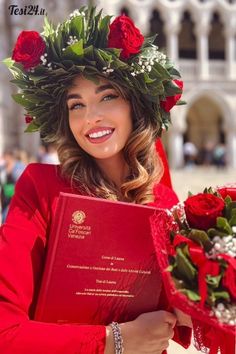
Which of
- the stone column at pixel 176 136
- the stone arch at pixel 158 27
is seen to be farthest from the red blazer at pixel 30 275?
→ the stone arch at pixel 158 27

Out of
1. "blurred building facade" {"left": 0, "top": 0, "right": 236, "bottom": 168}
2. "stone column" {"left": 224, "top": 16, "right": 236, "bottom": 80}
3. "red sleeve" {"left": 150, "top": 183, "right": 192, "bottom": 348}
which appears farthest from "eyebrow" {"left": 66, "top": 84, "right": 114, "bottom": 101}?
"stone column" {"left": 224, "top": 16, "right": 236, "bottom": 80}

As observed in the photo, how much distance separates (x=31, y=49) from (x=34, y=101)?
21 cm

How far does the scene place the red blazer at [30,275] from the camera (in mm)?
1408

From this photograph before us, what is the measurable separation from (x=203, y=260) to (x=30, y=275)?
51cm

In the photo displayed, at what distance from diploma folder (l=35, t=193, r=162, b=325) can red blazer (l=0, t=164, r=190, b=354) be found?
0.05 meters

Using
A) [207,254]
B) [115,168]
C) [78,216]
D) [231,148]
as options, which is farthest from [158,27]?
[207,254]

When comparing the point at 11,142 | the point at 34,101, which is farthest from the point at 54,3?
the point at 34,101

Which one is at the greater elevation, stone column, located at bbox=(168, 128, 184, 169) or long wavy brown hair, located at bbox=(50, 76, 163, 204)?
long wavy brown hair, located at bbox=(50, 76, 163, 204)

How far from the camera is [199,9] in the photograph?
76.3ft

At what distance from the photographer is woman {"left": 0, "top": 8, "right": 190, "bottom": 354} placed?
1487 mm

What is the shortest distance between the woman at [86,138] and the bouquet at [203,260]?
276 millimetres

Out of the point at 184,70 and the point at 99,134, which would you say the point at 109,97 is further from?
the point at 184,70

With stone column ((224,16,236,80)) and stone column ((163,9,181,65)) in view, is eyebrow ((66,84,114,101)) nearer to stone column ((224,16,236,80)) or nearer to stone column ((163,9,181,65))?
stone column ((163,9,181,65))

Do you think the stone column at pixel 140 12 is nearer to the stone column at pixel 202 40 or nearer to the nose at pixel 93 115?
the stone column at pixel 202 40
